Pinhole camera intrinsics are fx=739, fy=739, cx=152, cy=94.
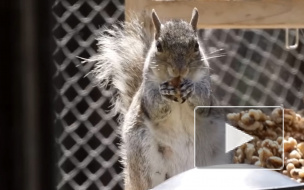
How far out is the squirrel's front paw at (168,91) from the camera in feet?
4.08

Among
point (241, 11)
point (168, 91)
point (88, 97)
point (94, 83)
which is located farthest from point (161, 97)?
point (88, 97)

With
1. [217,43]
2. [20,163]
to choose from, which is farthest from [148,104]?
[217,43]

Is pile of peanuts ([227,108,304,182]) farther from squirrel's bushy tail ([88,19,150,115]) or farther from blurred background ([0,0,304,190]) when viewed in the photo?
blurred background ([0,0,304,190])

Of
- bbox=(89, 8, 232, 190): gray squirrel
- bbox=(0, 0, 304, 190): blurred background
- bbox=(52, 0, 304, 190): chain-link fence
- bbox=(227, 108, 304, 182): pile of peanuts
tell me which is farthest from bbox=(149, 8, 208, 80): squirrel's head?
bbox=(52, 0, 304, 190): chain-link fence

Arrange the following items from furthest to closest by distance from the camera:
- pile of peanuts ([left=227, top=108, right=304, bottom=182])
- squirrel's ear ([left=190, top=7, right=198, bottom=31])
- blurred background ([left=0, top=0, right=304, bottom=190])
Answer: blurred background ([left=0, top=0, right=304, bottom=190])
squirrel's ear ([left=190, top=7, right=198, bottom=31])
pile of peanuts ([left=227, top=108, right=304, bottom=182])

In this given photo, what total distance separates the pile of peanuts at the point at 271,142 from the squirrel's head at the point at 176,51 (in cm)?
15

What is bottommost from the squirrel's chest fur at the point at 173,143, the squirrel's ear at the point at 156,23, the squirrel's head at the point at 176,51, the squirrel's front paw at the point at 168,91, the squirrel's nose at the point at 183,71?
the squirrel's chest fur at the point at 173,143

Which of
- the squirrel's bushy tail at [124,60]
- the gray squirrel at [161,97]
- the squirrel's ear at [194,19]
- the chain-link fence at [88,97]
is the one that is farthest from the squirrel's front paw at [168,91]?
the chain-link fence at [88,97]

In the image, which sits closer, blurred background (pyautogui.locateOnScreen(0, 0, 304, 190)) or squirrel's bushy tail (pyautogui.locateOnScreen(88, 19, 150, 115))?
squirrel's bushy tail (pyautogui.locateOnScreen(88, 19, 150, 115))

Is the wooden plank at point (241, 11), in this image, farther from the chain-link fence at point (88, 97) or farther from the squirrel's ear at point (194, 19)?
the chain-link fence at point (88, 97)

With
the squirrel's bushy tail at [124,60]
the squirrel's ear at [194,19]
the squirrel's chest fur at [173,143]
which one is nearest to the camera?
the squirrel's ear at [194,19]

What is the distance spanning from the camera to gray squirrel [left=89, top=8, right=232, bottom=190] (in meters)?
1.27

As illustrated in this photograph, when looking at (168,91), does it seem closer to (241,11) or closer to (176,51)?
(176,51)

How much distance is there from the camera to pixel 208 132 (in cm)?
129
